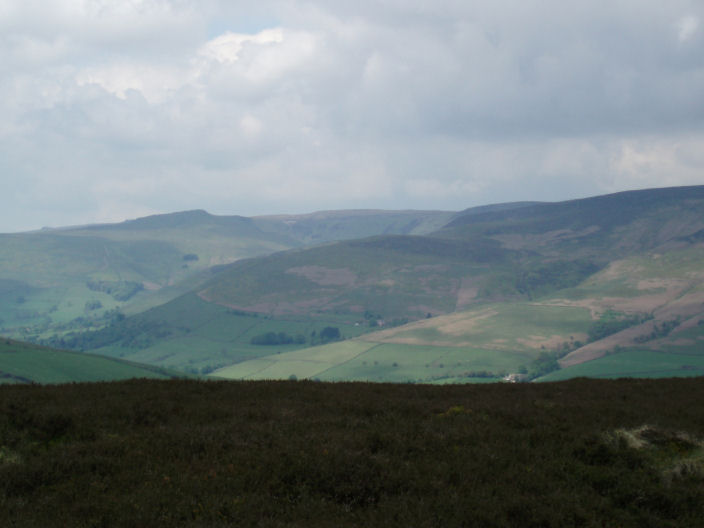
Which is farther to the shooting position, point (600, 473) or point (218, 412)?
point (218, 412)

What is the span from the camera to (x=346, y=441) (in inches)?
553

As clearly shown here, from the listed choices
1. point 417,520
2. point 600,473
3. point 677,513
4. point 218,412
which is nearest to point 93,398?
point 218,412

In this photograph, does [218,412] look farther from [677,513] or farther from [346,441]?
[677,513]

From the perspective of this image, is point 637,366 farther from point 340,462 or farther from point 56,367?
point 340,462

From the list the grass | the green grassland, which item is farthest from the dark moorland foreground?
the grass

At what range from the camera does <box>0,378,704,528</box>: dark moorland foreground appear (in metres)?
10.5

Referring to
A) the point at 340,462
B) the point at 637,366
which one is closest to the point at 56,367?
the point at 340,462

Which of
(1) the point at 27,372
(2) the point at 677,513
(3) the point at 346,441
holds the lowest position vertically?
(1) the point at 27,372

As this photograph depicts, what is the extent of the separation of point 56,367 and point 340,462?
12827 centimetres

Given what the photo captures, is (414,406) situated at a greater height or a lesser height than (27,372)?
greater

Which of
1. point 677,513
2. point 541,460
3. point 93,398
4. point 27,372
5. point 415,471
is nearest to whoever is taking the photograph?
point 677,513

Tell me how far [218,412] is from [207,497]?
7.28 meters

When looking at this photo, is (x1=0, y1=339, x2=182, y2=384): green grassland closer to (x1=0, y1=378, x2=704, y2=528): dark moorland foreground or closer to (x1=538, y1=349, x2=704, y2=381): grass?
(x1=0, y1=378, x2=704, y2=528): dark moorland foreground

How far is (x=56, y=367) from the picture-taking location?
122188mm
